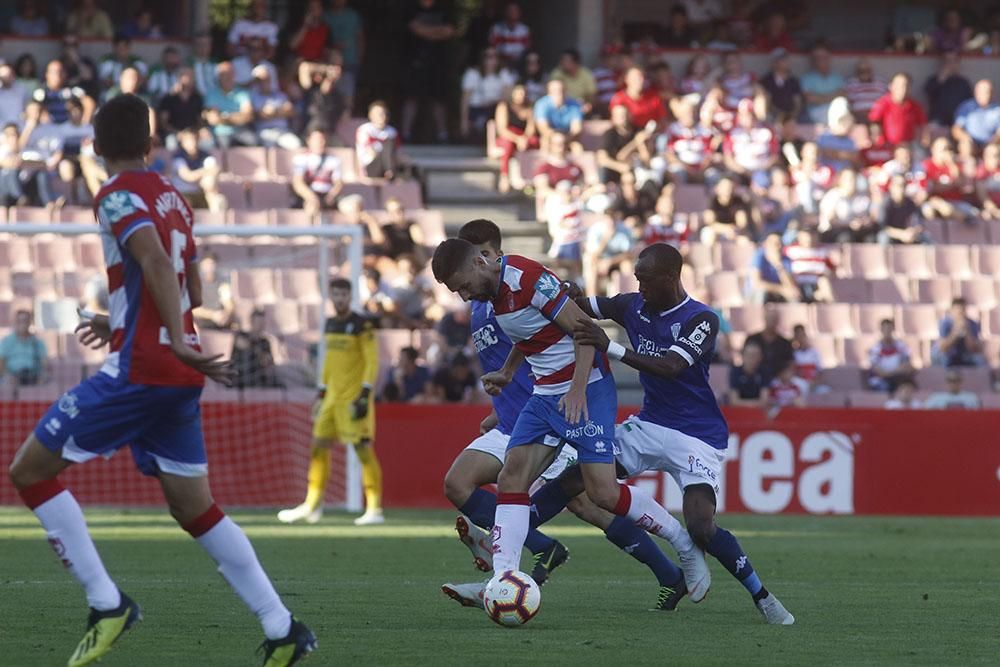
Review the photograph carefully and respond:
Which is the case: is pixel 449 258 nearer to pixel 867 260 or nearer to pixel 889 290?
pixel 889 290

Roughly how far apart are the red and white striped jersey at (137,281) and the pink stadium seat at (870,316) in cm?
1636

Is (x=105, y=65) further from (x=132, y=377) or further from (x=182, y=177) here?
(x=132, y=377)

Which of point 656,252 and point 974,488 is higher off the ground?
point 656,252

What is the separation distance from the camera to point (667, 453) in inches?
365

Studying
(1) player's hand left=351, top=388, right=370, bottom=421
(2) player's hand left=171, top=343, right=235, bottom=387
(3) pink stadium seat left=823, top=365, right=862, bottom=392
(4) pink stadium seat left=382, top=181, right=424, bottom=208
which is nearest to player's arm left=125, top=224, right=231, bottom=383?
(2) player's hand left=171, top=343, right=235, bottom=387

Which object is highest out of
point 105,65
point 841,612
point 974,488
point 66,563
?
point 105,65

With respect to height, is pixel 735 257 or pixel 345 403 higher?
pixel 735 257

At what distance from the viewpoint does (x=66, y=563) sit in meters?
6.72

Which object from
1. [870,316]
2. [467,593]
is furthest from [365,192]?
[467,593]

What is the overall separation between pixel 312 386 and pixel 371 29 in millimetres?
9652

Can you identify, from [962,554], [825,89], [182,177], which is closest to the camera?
[962,554]

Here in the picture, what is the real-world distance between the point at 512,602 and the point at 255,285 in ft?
42.1

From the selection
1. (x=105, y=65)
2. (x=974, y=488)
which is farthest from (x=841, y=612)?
(x=105, y=65)

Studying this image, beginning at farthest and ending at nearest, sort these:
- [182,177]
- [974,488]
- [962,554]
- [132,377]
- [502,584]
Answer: [182,177] < [974,488] < [962,554] < [502,584] < [132,377]
